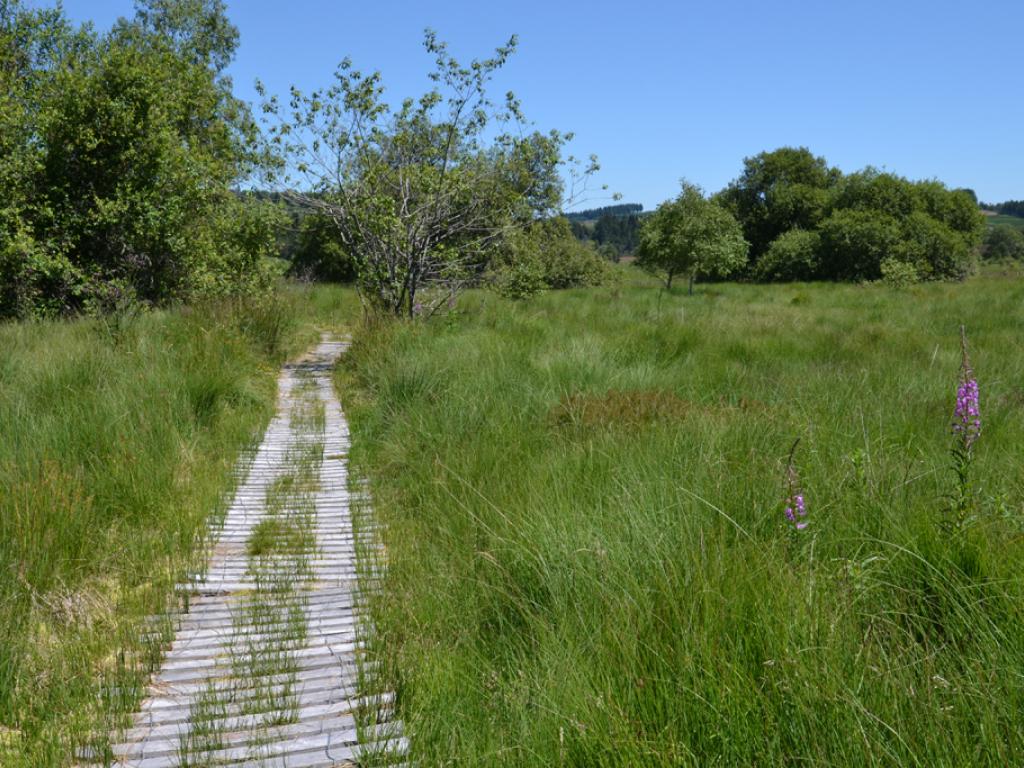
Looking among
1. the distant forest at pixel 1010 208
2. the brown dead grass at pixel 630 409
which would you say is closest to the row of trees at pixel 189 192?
the brown dead grass at pixel 630 409

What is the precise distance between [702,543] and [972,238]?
53.9m

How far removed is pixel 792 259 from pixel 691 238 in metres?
19.7

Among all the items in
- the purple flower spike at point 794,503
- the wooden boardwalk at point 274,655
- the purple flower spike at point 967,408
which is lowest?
the wooden boardwalk at point 274,655

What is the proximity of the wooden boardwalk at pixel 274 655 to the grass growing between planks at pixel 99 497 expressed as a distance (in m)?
0.15

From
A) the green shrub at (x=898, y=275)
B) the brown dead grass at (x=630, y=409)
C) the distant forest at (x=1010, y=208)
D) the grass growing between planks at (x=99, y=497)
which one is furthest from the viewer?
the distant forest at (x=1010, y=208)

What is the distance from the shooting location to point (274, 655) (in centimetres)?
314

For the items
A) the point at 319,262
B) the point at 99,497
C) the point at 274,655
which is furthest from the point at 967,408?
the point at 319,262

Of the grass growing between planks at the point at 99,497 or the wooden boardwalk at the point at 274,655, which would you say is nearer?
the wooden boardwalk at the point at 274,655

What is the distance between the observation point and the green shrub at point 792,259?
4475 cm

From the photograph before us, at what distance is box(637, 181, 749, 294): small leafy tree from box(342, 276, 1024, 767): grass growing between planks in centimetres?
2222

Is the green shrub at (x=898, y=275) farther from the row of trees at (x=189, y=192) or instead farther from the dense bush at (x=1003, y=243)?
the dense bush at (x=1003, y=243)

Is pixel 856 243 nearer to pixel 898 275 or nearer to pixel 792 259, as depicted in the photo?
pixel 792 259

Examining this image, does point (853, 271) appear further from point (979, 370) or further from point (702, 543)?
point (702, 543)

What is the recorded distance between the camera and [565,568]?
3072 millimetres
